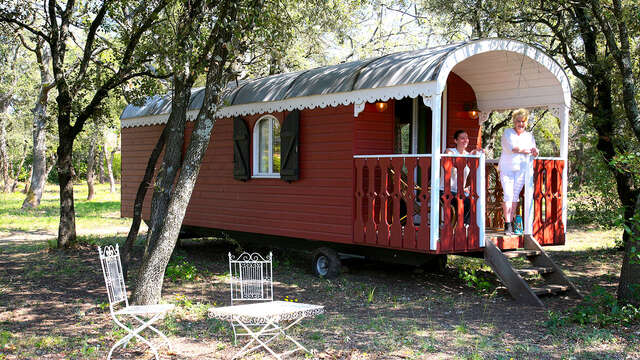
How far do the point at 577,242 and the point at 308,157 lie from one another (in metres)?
8.26

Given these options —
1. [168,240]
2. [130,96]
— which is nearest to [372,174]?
Result: [168,240]

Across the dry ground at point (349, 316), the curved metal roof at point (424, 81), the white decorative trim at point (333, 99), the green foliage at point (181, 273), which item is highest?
the curved metal roof at point (424, 81)

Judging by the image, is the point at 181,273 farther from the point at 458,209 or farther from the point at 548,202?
the point at 548,202

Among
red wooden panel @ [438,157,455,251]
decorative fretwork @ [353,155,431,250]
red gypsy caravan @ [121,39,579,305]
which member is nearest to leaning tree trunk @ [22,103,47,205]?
red gypsy caravan @ [121,39,579,305]

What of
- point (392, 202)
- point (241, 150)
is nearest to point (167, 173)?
point (392, 202)

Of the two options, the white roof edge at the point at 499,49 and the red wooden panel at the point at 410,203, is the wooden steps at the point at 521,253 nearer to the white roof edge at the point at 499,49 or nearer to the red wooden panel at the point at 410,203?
the red wooden panel at the point at 410,203

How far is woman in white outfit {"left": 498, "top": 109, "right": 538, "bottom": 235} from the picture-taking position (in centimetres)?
895

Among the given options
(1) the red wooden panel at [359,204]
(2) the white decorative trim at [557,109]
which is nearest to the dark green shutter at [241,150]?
(1) the red wooden panel at [359,204]

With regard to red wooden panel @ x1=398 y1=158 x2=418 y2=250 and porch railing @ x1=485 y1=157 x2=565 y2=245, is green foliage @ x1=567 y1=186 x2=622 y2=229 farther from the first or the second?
red wooden panel @ x1=398 y1=158 x2=418 y2=250

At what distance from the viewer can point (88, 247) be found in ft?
44.1

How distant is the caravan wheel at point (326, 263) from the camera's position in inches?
393

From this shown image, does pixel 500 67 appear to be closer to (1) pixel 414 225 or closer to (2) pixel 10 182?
(1) pixel 414 225

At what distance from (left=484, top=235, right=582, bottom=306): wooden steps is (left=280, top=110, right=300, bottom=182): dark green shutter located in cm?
345

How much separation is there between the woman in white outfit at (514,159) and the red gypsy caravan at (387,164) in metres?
0.21
